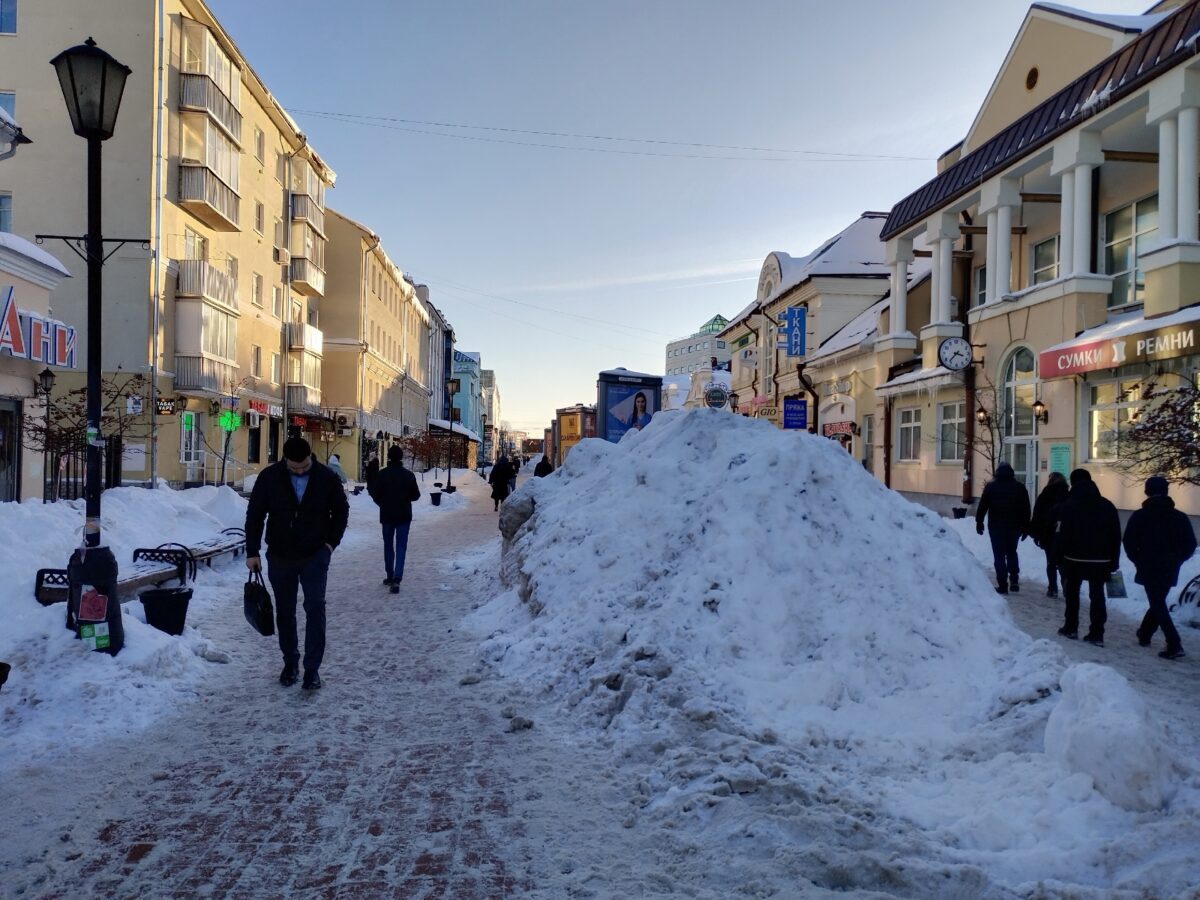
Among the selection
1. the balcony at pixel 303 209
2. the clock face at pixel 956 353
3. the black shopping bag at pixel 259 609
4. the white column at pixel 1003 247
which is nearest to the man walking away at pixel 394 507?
the black shopping bag at pixel 259 609

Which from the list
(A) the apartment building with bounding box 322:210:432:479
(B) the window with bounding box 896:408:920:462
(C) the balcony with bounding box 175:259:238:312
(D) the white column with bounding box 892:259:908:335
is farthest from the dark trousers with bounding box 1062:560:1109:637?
(A) the apartment building with bounding box 322:210:432:479

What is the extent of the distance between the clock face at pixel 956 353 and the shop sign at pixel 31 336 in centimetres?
1839

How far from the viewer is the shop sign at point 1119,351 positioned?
1253 cm

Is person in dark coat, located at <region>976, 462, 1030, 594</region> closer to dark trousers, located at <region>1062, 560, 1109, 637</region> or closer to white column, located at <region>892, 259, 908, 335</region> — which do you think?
dark trousers, located at <region>1062, 560, 1109, 637</region>

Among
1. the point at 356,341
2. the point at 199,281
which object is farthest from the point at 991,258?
the point at 356,341

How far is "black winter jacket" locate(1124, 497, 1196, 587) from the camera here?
772 cm

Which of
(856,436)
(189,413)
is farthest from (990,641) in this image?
(189,413)

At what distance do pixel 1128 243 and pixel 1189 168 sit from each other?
3.19 m

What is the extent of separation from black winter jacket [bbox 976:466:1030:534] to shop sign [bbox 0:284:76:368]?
13.9m

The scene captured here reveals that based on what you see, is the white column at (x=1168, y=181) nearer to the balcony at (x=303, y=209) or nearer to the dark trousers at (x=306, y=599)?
the dark trousers at (x=306, y=599)

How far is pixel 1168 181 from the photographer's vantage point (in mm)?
14070

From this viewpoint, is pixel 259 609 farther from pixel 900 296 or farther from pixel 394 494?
pixel 900 296

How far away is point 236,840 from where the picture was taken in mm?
3623

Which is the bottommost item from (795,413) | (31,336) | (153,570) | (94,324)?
(153,570)
